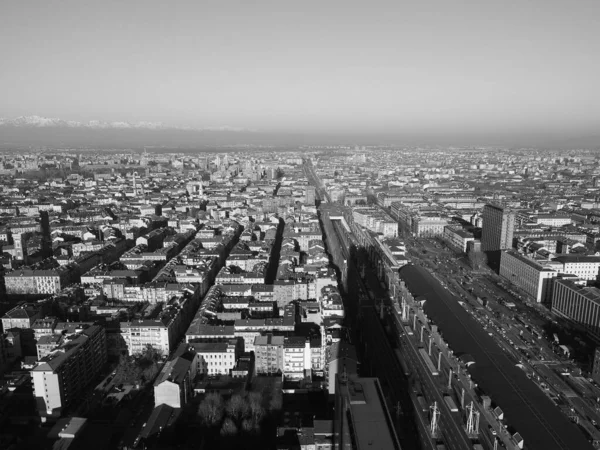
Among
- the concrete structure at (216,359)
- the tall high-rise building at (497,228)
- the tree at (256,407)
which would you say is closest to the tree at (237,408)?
the tree at (256,407)

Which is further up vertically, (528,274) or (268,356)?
(528,274)

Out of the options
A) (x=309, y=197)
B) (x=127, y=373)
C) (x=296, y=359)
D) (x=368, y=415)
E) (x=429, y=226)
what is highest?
(x=368, y=415)

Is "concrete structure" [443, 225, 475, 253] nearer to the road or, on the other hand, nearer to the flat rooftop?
the road

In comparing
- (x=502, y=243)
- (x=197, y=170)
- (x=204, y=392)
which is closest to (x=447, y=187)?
(x=502, y=243)

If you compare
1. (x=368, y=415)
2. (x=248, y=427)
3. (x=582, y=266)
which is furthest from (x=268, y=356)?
(x=582, y=266)

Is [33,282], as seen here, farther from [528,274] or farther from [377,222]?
[528,274]

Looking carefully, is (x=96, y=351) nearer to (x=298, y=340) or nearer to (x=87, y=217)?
(x=298, y=340)
